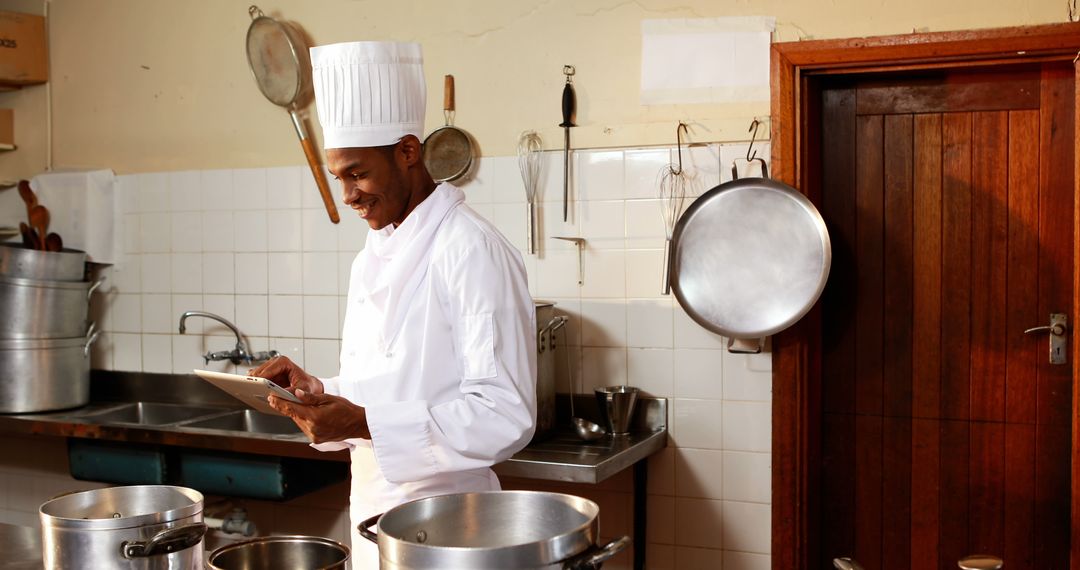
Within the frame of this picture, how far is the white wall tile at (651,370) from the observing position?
3.21 meters

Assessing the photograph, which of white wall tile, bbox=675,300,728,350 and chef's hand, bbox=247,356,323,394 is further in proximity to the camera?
white wall tile, bbox=675,300,728,350

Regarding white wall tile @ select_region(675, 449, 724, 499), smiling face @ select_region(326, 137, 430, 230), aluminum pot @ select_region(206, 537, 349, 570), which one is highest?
smiling face @ select_region(326, 137, 430, 230)

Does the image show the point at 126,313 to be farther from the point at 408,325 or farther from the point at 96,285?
the point at 408,325

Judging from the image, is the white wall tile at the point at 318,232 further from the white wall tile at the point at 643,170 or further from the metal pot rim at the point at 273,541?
the metal pot rim at the point at 273,541

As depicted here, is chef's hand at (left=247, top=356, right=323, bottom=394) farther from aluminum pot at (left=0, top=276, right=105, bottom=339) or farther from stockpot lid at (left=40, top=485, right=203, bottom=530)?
aluminum pot at (left=0, top=276, right=105, bottom=339)

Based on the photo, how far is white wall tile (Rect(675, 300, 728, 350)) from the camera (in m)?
3.15

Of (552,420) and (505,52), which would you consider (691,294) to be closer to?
(552,420)

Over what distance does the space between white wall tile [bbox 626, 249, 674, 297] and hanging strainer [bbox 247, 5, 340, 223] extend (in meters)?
1.11

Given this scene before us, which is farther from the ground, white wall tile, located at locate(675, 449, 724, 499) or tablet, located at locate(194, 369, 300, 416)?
tablet, located at locate(194, 369, 300, 416)

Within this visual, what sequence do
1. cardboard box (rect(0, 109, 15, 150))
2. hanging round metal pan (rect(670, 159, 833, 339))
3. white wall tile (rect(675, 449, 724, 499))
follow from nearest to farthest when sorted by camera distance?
hanging round metal pan (rect(670, 159, 833, 339)) < white wall tile (rect(675, 449, 724, 499)) < cardboard box (rect(0, 109, 15, 150))

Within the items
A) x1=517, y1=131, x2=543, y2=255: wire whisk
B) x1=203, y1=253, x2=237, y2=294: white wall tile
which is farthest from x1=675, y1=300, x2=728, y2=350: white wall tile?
x1=203, y1=253, x2=237, y2=294: white wall tile

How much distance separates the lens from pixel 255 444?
3.15 metres

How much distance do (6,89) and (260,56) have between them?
132cm

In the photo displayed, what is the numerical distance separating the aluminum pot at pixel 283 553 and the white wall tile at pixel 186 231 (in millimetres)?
2681
